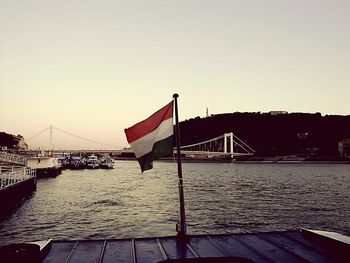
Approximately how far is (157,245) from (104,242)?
1263 mm

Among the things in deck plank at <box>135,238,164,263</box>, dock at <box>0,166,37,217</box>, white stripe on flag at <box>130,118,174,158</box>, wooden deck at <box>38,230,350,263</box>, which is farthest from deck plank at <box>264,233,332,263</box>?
dock at <box>0,166,37,217</box>

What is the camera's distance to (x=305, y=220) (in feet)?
91.9

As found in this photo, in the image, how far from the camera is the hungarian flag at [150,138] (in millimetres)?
7922

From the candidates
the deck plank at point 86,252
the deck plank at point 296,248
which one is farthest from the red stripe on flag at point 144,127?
the deck plank at point 296,248

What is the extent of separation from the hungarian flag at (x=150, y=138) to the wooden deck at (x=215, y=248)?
5.68 feet

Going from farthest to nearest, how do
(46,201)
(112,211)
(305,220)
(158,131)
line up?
(46,201) → (112,211) → (305,220) → (158,131)

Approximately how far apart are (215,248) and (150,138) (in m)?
2.67

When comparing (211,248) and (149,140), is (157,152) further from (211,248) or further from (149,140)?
(211,248)

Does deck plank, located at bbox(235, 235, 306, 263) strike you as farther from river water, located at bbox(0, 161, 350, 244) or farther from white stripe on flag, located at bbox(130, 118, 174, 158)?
river water, located at bbox(0, 161, 350, 244)

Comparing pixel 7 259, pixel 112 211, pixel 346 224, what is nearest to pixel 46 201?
pixel 112 211

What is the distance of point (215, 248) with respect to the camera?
763cm

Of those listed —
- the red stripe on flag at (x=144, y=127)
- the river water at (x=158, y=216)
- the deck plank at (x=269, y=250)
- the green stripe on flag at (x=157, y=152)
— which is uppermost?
the red stripe on flag at (x=144, y=127)

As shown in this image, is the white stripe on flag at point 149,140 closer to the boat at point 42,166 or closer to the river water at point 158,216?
the river water at point 158,216

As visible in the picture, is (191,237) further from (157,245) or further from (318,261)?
(318,261)
